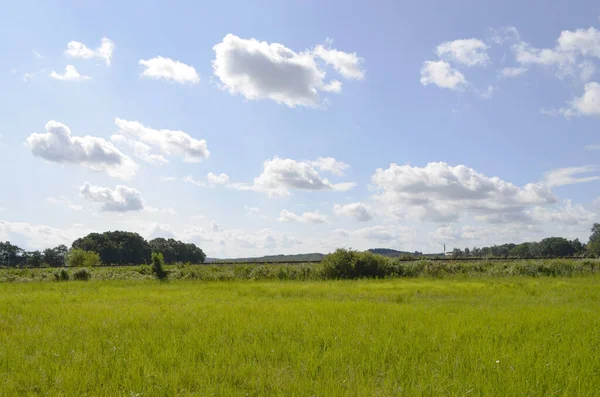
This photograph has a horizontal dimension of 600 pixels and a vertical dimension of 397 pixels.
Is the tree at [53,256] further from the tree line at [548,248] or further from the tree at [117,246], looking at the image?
the tree line at [548,248]

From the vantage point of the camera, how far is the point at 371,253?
32312 millimetres

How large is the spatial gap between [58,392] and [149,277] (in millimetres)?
27387

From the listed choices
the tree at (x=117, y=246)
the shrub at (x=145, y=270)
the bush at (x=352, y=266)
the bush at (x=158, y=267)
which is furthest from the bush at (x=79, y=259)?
the tree at (x=117, y=246)

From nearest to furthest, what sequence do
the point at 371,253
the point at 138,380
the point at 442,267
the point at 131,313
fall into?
the point at 138,380 → the point at 131,313 → the point at 442,267 → the point at 371,253

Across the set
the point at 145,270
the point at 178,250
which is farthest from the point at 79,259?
the point at 178,250

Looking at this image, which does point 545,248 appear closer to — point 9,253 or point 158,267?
point 158,267

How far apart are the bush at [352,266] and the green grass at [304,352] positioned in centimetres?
1859

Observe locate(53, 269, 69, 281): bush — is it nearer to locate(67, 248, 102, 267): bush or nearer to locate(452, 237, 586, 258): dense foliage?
locate(67, 248, 102, 267): bush

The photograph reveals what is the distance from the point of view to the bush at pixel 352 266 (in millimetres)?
30812

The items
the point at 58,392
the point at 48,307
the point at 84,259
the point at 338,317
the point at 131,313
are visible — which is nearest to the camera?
the point at 58,392

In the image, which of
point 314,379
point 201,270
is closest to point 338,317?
point 314,379

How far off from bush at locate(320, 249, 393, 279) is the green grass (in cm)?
1859

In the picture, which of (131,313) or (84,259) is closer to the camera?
(131,313)

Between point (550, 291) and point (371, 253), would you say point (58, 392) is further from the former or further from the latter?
point (371, 253)
